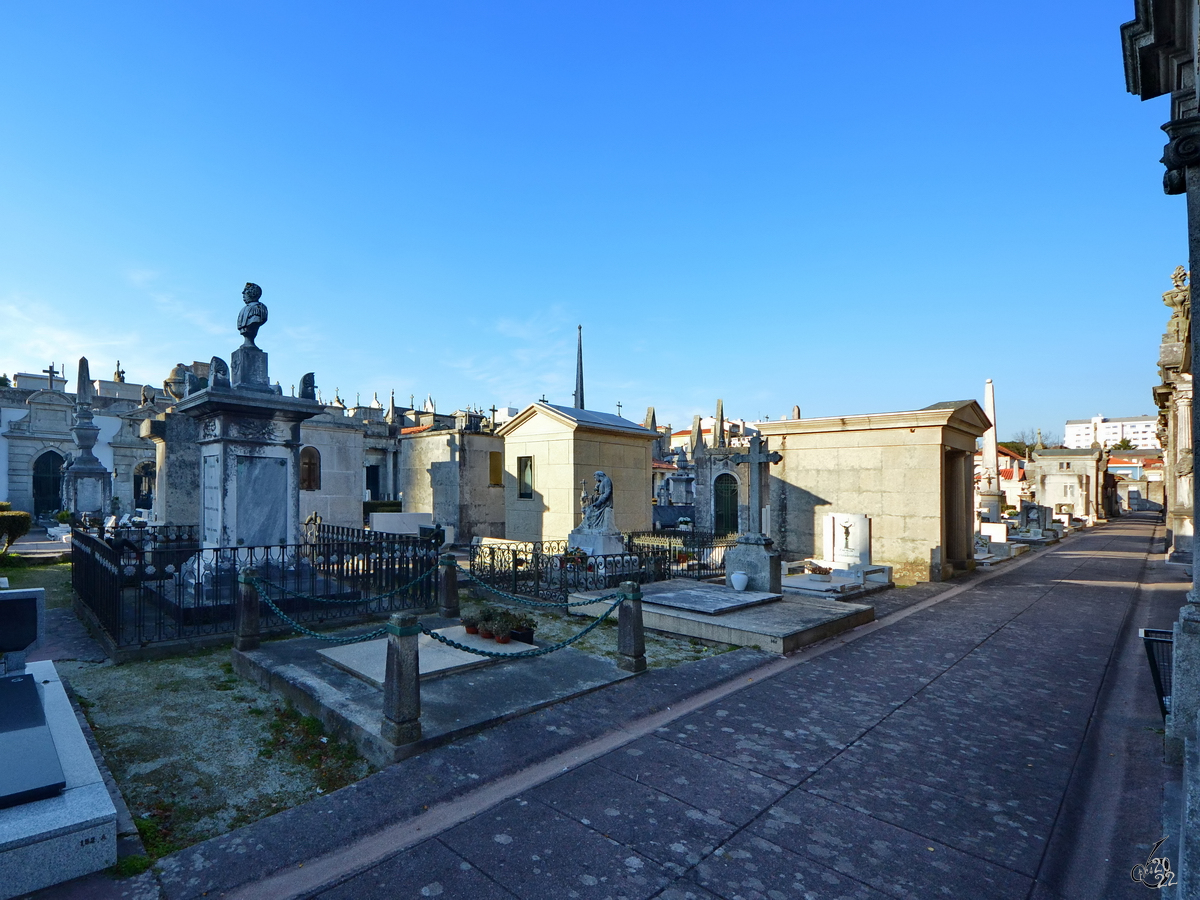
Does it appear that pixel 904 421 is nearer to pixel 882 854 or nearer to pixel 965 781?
pixel 965 781

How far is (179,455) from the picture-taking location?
13.6 meters

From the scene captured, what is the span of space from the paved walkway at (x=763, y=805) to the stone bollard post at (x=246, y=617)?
12.0 feet

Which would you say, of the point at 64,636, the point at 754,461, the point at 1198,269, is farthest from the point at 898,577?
the point at 64,636

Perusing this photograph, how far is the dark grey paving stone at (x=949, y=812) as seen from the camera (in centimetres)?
348

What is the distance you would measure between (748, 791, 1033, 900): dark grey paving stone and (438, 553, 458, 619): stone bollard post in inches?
223

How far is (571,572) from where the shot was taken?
12.2 meters

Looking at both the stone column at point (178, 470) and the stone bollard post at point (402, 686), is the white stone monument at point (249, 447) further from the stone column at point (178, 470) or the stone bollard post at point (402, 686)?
the stone bollard post at point (402, 686)

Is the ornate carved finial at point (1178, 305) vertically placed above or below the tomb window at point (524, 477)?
above

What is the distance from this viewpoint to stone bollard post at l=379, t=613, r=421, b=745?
4.45 meters

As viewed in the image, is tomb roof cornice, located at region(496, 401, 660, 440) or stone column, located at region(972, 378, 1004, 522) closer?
tomb roof cornice, located at region(496, 401, 660, 440)

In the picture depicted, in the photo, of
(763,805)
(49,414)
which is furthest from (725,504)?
(49,414)

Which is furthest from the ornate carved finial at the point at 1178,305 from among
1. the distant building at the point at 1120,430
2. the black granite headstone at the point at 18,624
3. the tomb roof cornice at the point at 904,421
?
the distant building at the point at 1120,430

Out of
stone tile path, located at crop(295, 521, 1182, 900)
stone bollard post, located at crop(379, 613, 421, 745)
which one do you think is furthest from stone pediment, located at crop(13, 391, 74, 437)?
stone tile path, located at crop(295, 521, 1182, 900)

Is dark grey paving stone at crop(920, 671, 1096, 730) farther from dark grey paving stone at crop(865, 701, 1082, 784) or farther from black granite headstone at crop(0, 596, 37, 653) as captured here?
black granite headstone at crop(0, 596, 37, 653)
